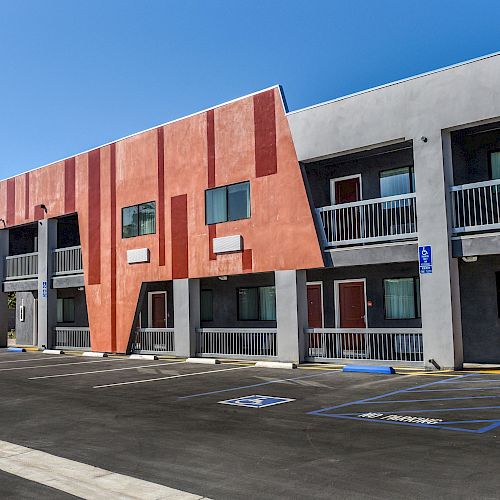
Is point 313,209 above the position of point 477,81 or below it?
below

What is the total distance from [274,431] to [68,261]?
20907 mm

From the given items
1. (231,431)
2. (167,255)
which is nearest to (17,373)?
(167,255)

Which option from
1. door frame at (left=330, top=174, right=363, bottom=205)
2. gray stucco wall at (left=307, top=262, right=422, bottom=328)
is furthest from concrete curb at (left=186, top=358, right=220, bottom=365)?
door frame at (left=330, top=174, right=363, bottom=205)

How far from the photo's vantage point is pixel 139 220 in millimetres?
24609

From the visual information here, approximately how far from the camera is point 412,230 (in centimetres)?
1914

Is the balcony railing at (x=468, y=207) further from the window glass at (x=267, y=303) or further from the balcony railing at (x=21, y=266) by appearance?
the balcony railing at (x=21, y=266)

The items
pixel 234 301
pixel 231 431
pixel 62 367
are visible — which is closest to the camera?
pixel 231 431

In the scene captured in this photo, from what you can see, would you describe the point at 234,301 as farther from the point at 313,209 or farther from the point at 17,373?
the point at 17,373

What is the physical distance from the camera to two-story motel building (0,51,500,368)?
53.8 feet

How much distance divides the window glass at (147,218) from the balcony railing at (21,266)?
8077 mm

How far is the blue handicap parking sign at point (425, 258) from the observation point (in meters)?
16.3

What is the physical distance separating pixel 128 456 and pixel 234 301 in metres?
16.9

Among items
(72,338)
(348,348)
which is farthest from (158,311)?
(348,348)

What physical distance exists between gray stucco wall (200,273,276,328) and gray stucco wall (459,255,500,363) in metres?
7.66
